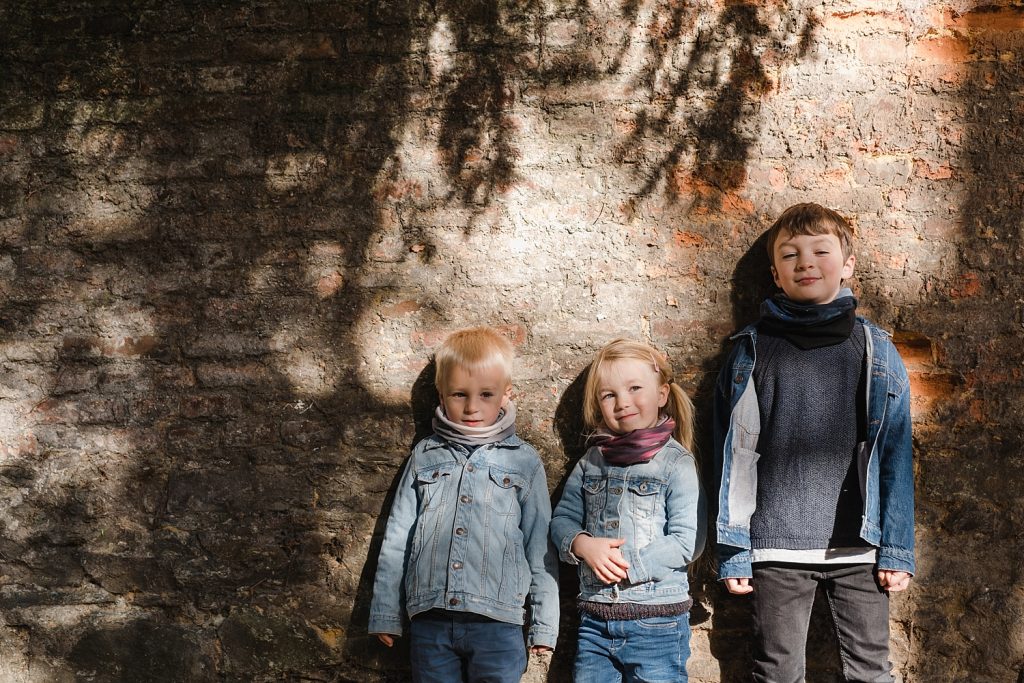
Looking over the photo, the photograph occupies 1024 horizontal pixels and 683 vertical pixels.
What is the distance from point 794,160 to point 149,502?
9.06 feet

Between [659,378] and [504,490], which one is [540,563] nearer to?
[504,490]

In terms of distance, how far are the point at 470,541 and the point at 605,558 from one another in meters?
0.46

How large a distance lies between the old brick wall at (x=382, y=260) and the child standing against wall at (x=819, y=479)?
10.5 inches

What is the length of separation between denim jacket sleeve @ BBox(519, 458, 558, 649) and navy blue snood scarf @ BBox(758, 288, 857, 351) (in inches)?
39.6

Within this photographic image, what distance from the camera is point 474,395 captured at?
2773 mm

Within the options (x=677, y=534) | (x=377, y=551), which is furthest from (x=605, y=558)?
(x=377, y=551)

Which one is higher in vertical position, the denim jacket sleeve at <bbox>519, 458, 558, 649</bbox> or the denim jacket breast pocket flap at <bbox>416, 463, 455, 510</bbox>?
the denim jacket breast pocket flap at <bbox>416, 463, 455, 510</bbox>

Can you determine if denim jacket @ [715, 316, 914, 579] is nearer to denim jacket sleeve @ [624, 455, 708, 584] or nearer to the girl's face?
denim jacket sleeve @ [624, 455, 708, 584]

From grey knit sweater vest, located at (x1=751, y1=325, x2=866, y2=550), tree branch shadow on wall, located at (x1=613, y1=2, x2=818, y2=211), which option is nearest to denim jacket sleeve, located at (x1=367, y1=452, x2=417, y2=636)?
grey knit sweater vest, located at (x1=751, y1=325, x2=866, y2=550)

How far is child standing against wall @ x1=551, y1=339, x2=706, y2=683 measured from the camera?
2.59 metres

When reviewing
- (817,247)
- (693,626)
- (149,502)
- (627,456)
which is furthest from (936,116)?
(149,502)

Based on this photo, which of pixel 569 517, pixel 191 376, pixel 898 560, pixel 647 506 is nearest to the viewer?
pixel 898 560

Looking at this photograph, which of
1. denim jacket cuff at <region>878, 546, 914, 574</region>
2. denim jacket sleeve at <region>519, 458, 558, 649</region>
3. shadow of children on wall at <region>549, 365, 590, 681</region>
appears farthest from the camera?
shadow of children on wall at <region>549, 365, 590, 681</region>

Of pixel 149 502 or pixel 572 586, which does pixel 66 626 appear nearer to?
pixel 149 502
